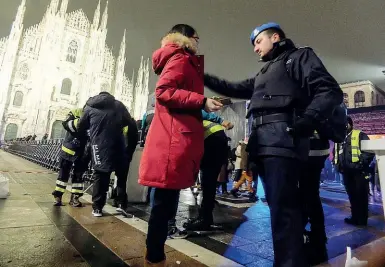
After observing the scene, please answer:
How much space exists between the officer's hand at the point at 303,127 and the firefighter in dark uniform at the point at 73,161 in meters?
3.39

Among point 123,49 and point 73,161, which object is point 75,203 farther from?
point 123,49

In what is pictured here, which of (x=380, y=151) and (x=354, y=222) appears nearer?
A: (x=380, y=151)

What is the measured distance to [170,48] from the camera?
5.33 ft

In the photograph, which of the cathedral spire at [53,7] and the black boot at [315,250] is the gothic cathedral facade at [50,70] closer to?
the cathedral spire at [53,7]

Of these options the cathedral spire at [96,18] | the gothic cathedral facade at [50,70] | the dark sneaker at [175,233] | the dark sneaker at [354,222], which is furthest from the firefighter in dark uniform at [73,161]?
the cathedral spire at [96,18]

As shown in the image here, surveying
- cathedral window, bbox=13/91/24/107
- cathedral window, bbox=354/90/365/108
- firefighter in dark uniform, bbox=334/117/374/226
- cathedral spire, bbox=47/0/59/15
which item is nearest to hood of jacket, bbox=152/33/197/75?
firefighter in dark uniform, bbox=334/117/374/226

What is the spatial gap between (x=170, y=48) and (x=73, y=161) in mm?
3157

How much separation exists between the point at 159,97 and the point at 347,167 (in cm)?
402

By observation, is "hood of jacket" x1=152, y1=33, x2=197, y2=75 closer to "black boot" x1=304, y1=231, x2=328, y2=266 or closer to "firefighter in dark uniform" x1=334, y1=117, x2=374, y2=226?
"black boot" x1=304, y1=231, x2=328, y2=266

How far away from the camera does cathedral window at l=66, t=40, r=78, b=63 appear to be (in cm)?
4094

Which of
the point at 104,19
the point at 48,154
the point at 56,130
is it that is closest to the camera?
the point at 48,154

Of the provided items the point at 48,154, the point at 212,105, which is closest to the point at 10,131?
the point at 48,154

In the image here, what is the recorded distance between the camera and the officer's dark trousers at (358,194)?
143 inches

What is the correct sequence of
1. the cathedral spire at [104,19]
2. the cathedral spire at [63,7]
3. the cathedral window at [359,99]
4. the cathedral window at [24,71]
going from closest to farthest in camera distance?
the cathedral window at [359,99]
the cathedral window at [24,71]
the cathedral spire at [63,7]
the cathedral spire at [104,19]
